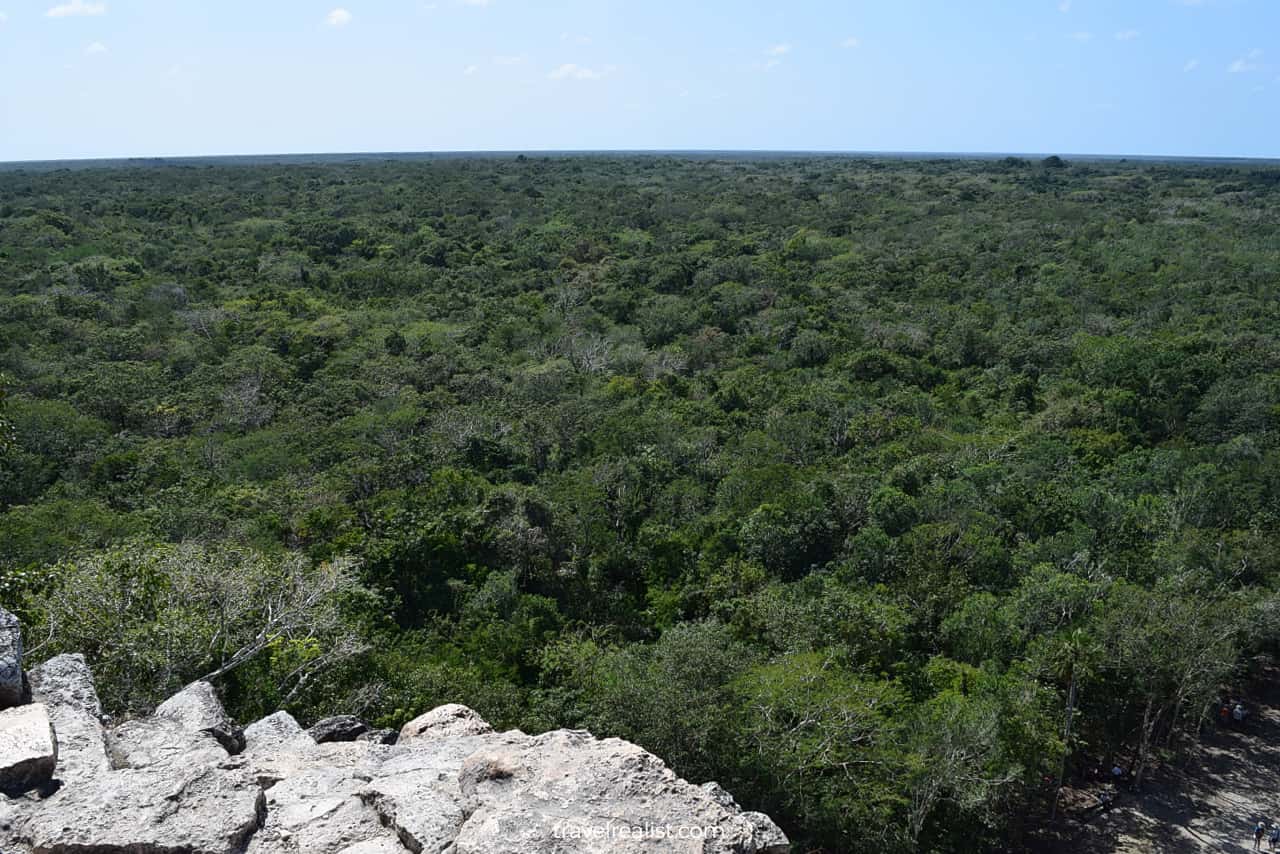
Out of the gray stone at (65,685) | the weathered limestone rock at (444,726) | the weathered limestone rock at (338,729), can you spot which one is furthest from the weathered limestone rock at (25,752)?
the weathered limestone rock at (444,726)

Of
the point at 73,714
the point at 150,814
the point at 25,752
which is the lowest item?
the point at 73,714

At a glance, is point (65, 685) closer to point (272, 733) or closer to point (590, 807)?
point (272, 733)

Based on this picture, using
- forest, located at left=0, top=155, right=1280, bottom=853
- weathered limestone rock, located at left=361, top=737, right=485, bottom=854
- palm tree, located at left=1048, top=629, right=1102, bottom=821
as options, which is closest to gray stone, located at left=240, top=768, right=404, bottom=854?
weathered limestone rock, located at left=361, top=737, right=485, bottom=854

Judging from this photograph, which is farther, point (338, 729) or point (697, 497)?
point (697, 497)

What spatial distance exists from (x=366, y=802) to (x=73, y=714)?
388 cm

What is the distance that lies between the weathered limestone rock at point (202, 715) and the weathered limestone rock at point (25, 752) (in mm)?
1573

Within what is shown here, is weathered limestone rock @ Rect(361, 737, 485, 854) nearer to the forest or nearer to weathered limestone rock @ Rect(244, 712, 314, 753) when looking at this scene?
weathered limestone rock @ Rect(244, 712, 314, 753)

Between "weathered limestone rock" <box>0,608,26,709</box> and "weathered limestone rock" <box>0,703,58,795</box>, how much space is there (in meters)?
0.62

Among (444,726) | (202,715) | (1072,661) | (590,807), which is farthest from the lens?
(1072,661)

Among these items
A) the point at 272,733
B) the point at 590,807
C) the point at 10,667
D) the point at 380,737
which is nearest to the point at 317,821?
the point at 590,807

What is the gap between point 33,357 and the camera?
38.7 metres

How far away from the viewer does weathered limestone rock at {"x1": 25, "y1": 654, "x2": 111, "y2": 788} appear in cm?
849

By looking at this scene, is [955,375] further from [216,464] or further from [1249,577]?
[216,464]

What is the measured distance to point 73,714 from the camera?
949cm
